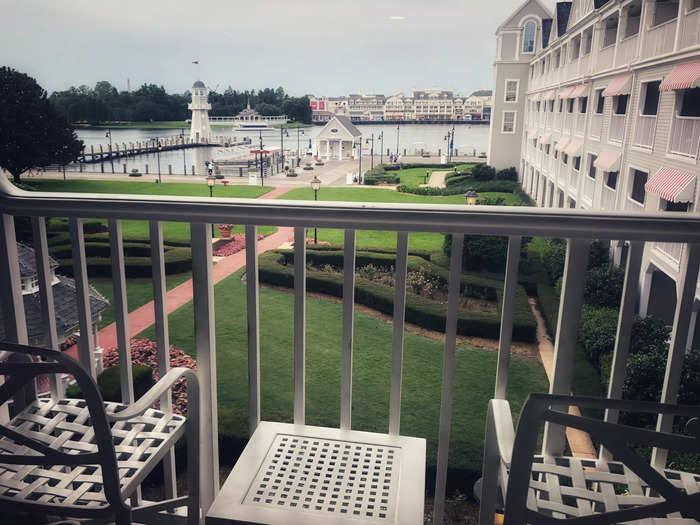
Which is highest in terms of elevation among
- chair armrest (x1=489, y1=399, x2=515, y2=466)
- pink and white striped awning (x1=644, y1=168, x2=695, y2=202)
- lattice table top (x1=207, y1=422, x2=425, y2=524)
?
pink and white striped awning (x1=644, y1=168, x2=695, y2=202)

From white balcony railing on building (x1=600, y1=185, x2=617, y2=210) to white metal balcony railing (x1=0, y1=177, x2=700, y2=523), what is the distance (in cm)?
437

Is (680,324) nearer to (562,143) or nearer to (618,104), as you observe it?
(618,104)

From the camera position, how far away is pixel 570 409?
3.71 meters

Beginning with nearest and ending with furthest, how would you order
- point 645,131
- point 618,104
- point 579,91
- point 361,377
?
point 645,131
point 361,377
point 618,104
point 579,91

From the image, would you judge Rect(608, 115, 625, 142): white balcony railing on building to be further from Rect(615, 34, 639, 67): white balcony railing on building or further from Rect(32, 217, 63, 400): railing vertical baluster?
Rect(32, 217, 63, 400): railing vertical baluster

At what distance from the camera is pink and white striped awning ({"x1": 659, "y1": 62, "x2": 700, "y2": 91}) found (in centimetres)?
271

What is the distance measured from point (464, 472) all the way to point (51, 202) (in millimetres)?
2518

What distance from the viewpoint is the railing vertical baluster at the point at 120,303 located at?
1061mm

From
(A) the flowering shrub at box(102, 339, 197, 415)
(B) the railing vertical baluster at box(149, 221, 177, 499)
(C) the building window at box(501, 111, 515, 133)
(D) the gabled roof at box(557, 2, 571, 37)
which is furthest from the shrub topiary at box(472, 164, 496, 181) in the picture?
(B) the railing vertical baluster at box(149, 221, 177, 499)

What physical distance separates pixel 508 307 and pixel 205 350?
23.8 inches

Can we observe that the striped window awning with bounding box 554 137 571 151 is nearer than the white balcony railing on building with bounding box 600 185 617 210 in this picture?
No

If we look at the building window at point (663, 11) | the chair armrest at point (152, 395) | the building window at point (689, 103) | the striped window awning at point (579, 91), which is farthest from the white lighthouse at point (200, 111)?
the striped window awning at point (579, 91)

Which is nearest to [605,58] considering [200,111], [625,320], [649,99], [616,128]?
[616,128]

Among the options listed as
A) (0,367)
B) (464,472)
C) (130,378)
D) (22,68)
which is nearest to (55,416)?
(130,378)
